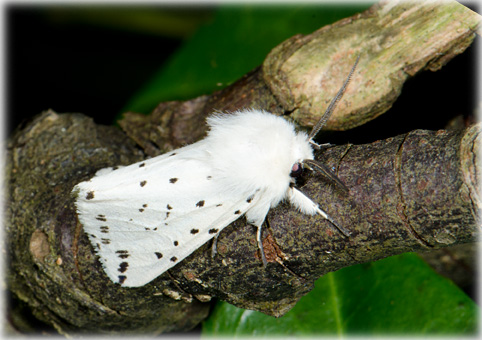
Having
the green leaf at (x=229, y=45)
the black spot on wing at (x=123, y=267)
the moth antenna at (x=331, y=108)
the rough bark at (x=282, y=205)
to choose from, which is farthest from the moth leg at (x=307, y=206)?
the green leaf at (x=229, y=45)

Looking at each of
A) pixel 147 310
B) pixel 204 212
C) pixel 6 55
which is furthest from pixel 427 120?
pixel 6 55

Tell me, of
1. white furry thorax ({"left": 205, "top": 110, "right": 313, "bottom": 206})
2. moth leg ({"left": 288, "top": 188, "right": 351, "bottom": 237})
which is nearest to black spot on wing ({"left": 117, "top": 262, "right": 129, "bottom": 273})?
white furry thorax ({"left": 205, "top": 110, "right": 313, "bottom": 206})

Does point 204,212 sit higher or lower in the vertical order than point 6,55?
lower

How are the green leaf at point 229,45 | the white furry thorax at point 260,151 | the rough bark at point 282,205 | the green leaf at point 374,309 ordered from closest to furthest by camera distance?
1. the rough bark at point 282,205
2. the white furry thorax at point 260,151
3. the green leaf at point 374,309
4. the green leaf at point 229,45

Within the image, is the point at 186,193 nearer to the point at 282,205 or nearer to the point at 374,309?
the point at 282,205

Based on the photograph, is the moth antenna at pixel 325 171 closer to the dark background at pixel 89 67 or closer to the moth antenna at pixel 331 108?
the moth antenna at pixel 331 108

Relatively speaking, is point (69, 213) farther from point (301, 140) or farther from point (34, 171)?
point (301, 140)
